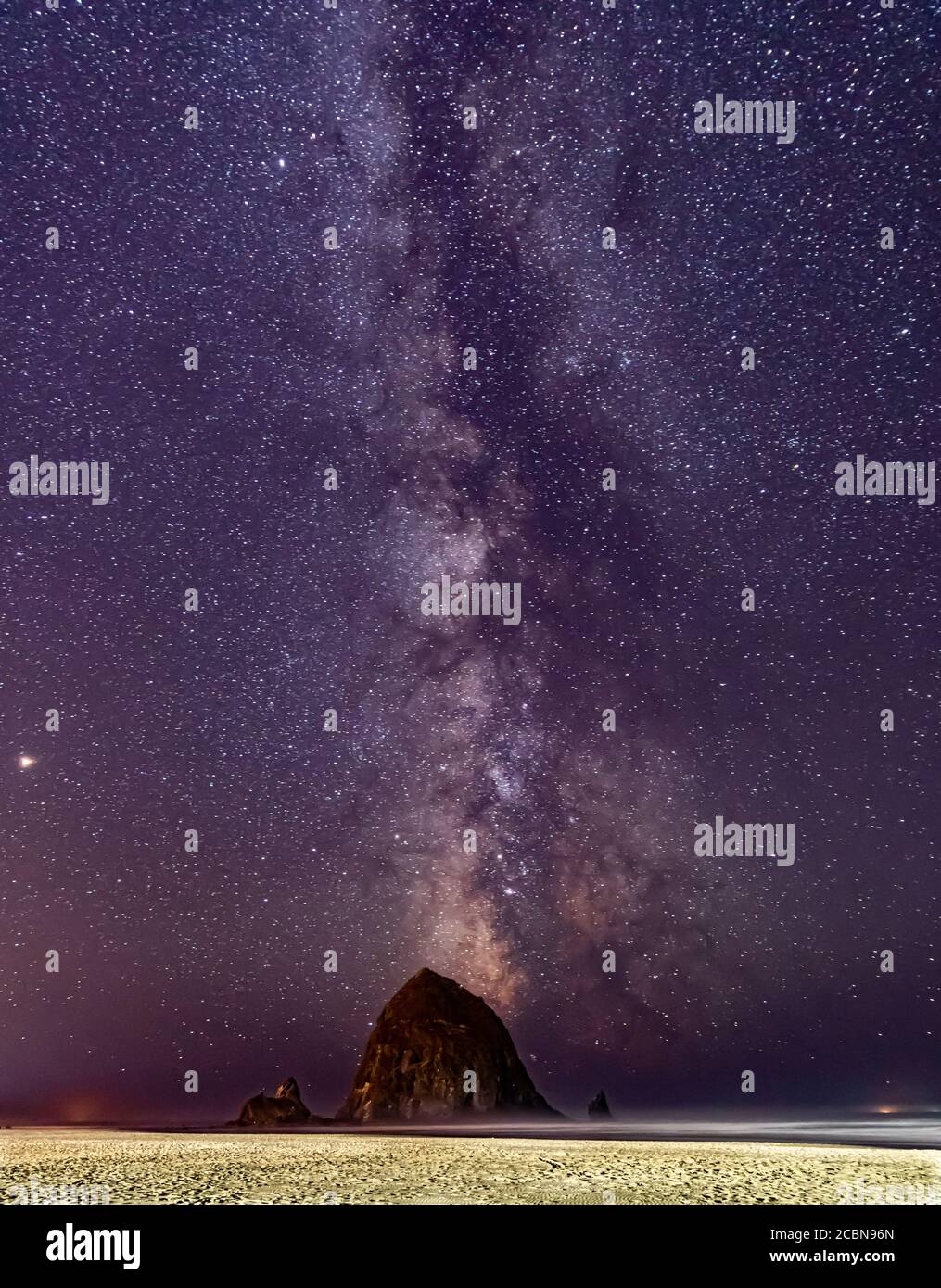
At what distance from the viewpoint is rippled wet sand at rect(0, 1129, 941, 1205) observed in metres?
19.5

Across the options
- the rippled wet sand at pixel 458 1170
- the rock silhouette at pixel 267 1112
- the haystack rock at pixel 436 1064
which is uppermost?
the rippled wet sand at pixel 458 1170

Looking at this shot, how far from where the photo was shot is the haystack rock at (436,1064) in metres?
91.6

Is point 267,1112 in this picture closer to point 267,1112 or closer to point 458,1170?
point 267,1112

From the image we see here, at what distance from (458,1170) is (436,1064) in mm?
92172

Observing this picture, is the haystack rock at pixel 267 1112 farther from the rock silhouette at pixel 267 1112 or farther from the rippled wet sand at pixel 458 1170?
the rippled wet sand at pixel 458 1170

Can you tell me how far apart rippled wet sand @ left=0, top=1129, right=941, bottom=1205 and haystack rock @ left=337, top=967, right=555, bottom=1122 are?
58.3m

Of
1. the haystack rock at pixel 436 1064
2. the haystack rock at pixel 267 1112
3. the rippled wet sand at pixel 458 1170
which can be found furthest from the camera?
the haystack rock at pixel 436 1064

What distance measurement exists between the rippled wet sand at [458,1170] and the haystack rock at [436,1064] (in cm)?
5832

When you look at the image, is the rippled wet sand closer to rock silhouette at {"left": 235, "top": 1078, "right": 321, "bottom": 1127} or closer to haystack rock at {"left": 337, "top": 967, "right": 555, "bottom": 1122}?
rock silhouette at {"left": 235, "top": 1078, "right": 321, "bottom": 1127}

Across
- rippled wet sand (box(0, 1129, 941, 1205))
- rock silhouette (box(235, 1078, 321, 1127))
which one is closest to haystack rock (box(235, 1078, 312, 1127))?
rock silhouette (box(235, 1078, 321, 1127))


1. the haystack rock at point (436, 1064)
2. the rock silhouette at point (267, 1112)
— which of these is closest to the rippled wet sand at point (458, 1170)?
the rock silhouette at point (267, 1112)

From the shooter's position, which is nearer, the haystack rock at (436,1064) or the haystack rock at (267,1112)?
the haystack rock at (267,1112)

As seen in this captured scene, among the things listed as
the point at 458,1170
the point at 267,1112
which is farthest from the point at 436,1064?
the point at 458,1170
